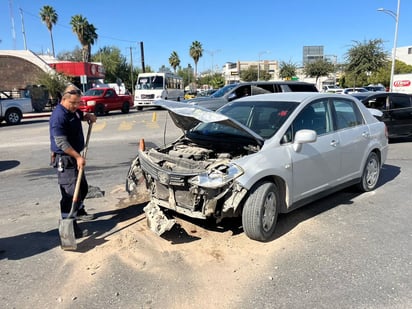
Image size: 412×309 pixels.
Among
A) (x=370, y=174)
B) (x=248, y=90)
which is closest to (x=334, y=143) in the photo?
(x=370, y=174)

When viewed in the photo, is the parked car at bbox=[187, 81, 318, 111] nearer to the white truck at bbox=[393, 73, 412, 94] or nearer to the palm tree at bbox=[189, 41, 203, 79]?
the white truck at bbox=[393, 73, 412, 94]

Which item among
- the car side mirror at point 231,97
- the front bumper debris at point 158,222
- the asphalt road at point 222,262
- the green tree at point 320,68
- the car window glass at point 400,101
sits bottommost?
the asphalt road at point 222,262

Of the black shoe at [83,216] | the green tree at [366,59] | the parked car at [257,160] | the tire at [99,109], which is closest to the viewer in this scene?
the parked car at [257,160]

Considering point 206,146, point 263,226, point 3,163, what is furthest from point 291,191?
point 3,163

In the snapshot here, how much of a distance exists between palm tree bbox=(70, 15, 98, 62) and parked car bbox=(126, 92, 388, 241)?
171ft

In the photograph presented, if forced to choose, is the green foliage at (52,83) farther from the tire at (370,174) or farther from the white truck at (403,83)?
the tire at (370,174)

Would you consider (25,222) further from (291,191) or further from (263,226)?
(291,191)

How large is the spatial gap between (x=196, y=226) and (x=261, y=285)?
1.47m

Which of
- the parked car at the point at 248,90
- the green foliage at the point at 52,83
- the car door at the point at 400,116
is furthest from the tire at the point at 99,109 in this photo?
the car door at the point at 400,116

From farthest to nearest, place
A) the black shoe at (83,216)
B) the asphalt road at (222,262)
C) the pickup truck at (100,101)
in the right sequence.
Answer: the pickup truck at (100,101) < the black shoe at (83,216) < the asphalt road at (222,262)

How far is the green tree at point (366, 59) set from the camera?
4475cm

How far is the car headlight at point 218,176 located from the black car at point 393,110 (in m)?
8.51

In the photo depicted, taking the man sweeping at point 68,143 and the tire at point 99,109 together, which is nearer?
the man sweeping at point 68,143

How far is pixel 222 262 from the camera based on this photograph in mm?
3662
